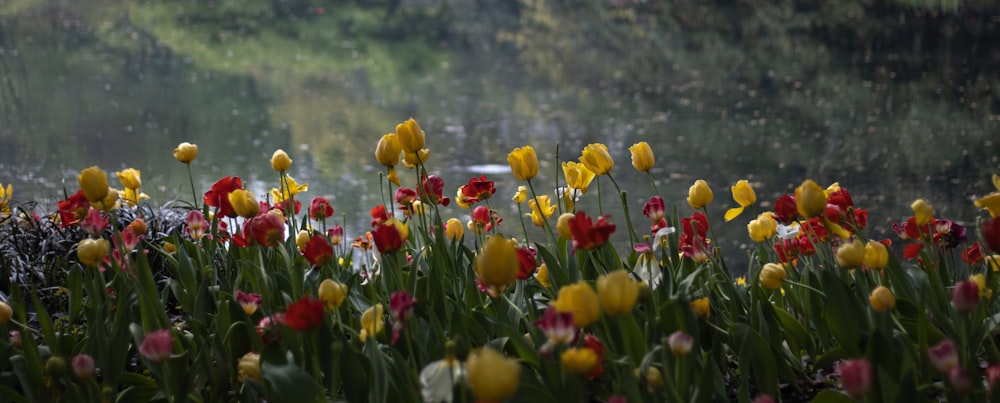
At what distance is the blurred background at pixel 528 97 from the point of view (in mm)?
5602

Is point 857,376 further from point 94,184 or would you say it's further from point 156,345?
point 94,184

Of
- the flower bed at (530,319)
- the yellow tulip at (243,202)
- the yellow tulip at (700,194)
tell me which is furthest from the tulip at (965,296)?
the yellow tulip at (243,202)

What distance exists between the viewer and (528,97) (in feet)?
27.6

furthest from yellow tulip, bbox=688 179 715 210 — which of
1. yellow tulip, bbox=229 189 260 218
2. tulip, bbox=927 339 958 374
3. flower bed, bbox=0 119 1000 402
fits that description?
yellow tulip, bbox=229 189 260 218

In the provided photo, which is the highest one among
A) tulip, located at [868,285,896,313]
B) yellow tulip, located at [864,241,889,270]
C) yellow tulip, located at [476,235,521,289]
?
yellow tulip, located at [476,235,521,289]

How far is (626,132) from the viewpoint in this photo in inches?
272

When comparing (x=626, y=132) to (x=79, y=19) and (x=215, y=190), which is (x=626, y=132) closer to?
(x=215, y=190)

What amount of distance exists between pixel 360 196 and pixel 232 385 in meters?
3.64

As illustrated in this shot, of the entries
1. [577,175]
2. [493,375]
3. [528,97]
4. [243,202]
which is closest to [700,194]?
[577,175]

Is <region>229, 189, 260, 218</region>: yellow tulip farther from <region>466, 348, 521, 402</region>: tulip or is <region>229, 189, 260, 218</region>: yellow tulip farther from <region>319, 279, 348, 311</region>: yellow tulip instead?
<region>466, 348, 521, 402</region>: tulip

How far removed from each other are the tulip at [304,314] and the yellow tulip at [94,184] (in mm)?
483

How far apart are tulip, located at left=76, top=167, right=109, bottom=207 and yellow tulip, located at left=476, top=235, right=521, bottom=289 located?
743mm

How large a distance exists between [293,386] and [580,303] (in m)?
0.46

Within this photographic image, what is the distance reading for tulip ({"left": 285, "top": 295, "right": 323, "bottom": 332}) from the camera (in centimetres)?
121
